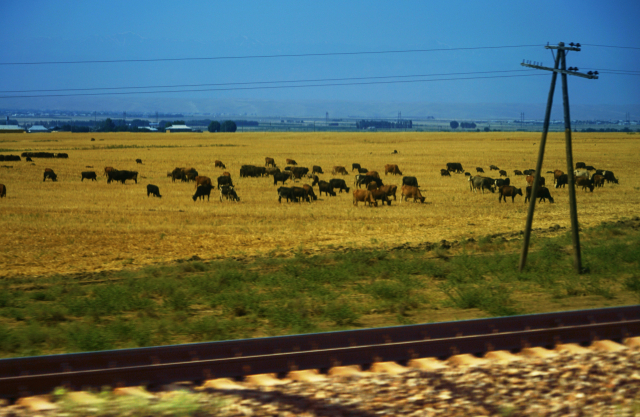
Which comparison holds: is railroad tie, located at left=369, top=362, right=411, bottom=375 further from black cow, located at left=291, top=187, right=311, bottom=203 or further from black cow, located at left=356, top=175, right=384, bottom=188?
black cow, located at left=356, top=175, right=384, bottom=188

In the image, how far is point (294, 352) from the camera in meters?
8.02

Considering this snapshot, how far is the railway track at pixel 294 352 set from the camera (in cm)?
733

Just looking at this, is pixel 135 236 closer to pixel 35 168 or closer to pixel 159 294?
pixel 159 294

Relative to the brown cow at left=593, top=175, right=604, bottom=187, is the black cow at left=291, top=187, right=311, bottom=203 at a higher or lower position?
lower

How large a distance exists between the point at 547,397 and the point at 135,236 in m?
17.9

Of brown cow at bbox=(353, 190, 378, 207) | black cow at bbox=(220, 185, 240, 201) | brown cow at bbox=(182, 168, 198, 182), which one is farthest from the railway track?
brown cow at bbox=(182, 168, 198, 182)

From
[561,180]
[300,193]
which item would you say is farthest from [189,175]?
[561,180]

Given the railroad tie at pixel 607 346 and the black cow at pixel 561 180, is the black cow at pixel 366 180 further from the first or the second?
the railroad tie at pixel 607 346

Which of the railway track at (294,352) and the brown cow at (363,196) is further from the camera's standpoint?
the brown cow at (363,196)

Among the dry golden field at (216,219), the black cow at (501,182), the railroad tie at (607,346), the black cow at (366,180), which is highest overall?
the black cow at (501,182)

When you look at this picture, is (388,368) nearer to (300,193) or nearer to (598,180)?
(300,193)

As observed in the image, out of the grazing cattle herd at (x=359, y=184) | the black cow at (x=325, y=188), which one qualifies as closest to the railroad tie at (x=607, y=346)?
the grazing cattle herd at (x=359, y=184)

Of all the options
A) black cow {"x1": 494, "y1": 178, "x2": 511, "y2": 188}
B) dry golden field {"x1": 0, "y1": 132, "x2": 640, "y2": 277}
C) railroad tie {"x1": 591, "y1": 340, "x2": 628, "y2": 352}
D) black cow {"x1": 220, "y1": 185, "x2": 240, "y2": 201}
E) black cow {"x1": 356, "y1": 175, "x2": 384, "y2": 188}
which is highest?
black cow {"x1": 494, "y1": 178, "x2": 511, "y2": 188}

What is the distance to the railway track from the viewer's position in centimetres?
733
